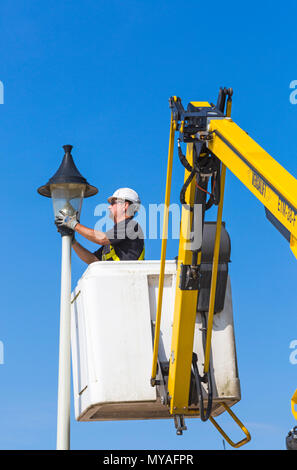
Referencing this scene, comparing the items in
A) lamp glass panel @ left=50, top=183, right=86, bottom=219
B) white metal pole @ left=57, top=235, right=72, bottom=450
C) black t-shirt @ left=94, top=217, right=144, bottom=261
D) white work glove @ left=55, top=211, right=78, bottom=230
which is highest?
lamp glass panel @ left=50, top=183, right=86, bottom=219

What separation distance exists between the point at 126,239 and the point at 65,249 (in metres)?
0.83

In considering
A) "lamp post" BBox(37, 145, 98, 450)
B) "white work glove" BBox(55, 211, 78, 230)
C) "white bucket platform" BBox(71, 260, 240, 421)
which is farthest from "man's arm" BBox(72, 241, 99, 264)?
"white bucket platform" BBox(71, 260, 240, 421)

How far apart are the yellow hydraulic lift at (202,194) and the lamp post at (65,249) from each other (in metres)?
1.28

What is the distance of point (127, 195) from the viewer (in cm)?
1101

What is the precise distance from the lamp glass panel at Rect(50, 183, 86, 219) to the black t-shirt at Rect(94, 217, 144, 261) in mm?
607

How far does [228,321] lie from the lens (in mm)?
9883

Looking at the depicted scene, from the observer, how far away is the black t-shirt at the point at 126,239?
413 inches

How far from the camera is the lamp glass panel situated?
1075 centimetres

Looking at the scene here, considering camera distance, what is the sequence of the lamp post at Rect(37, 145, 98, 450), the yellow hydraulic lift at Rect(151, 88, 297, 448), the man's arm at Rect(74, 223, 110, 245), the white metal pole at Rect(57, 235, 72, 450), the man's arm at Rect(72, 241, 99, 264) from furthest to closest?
the man's arm at Rect(72, 241, 99, 264)
the man's arm at Rect(74, 223, 110, 245)
the lamp post at Rect(37, 145, 98, 450)
the white metal pole at Rect(57, 235, 72, 450)
the yellow hydraulic lift at Rect(151, 88, 297, 448)

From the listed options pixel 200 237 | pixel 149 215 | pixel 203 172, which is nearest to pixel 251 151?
pixel 203 172

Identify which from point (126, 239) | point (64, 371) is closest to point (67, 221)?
point (126, 239)

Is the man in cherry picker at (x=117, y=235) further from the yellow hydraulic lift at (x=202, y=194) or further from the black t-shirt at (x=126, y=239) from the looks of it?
the yellow hydraulic lift at (x=202, y=194)

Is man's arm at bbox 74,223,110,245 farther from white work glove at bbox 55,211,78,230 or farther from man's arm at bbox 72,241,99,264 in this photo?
man's arm at bbox 72,241,99,264
